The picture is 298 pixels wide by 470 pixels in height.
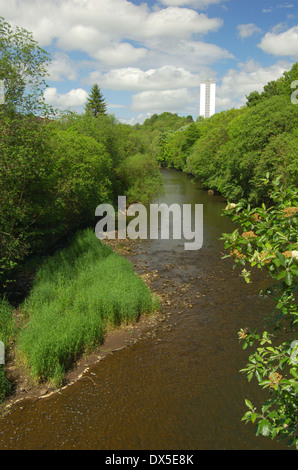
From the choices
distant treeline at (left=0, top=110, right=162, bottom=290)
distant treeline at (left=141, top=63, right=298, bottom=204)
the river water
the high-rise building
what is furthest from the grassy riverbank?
the high-rise building

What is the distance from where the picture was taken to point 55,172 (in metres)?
16.8

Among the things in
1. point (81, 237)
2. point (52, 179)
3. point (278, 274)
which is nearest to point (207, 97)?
point (81, 237)

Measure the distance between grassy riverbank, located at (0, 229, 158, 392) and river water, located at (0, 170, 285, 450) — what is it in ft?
2.99

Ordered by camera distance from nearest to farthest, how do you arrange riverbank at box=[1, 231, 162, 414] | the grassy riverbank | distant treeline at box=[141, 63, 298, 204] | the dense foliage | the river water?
the dense foliage
the river water
riverbank at box=[1, 231, 162, 414]
the grassy riverbank
distant treeline at box=[141, 63, 298, 204]

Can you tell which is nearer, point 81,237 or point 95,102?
point 81,237

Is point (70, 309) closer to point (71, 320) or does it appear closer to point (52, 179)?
point (71, 320)

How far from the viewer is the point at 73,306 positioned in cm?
1267

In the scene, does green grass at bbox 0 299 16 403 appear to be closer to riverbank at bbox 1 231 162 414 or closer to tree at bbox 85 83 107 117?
riverbank at bbox 1 231 162 414

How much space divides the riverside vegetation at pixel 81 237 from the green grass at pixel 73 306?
4 cm

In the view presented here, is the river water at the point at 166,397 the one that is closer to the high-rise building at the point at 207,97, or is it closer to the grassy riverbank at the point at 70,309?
the grassy riverbank at the point at 70,309

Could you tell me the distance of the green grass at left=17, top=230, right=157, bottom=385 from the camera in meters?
9.77

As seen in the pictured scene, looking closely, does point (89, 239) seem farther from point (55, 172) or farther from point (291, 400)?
point (291, 400)

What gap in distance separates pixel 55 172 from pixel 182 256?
8952mm

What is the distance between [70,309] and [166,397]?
512 cm
